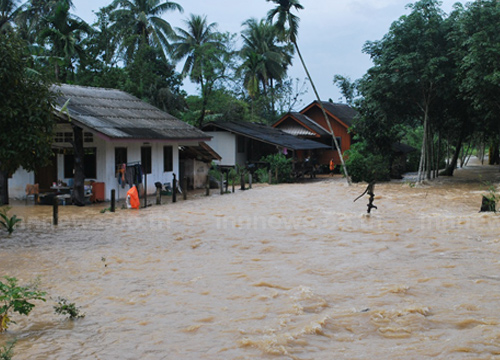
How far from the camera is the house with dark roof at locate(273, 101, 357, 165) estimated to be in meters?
36.9

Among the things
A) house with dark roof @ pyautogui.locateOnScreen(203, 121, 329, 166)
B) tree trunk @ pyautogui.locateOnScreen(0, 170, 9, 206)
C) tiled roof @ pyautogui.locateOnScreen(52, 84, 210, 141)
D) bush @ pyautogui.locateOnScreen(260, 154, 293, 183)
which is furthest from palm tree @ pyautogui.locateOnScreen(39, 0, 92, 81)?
bush @ pyautogui.locateOnScreen(260, 154, 293, 183)

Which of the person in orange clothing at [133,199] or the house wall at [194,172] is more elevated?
the house wall at [194,172]

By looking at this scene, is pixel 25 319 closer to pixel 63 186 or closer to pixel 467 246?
pixel 467 246

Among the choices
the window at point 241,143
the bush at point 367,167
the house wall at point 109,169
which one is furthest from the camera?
the window at point 241,143

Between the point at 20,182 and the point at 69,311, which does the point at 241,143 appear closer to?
the point at 20,182

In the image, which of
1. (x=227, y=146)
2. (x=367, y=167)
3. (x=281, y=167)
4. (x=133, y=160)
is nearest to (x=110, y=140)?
(x=133, y=160)

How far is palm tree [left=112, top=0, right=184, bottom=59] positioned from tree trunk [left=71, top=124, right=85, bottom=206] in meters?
19.7

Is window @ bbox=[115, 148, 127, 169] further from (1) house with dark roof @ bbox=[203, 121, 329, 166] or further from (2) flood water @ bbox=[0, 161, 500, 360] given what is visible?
(1) house with dark roof @ bbox=[203, 121, 329, 166]

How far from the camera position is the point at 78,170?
18047 millimetres

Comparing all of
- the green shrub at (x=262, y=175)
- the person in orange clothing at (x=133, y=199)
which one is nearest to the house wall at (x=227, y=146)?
the green shrub at (x=262, y=175)

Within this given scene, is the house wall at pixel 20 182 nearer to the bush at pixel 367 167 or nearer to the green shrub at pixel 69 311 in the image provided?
the green shrub at pixel 69 311

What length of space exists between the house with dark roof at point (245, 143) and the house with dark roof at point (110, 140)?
25.4ft

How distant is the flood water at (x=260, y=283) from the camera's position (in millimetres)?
6605

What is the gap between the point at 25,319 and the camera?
24.5 feet
